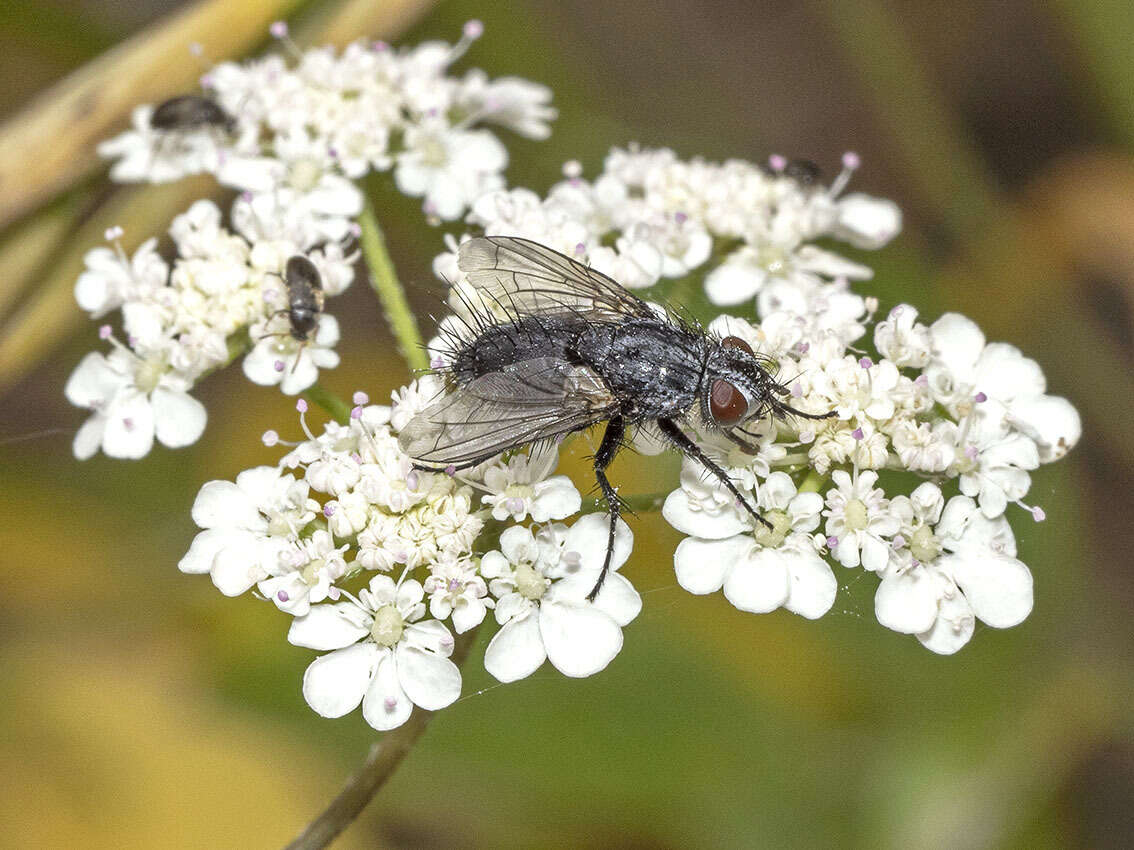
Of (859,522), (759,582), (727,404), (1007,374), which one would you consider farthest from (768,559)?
(1007,374)

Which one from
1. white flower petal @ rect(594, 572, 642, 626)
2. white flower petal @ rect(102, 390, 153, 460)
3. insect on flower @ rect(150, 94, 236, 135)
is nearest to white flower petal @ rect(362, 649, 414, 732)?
white flower petal @ rect(594, 572, 642, 626)

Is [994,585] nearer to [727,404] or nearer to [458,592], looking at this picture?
[727,404]

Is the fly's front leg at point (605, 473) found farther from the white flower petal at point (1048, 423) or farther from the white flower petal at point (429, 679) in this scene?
the white flower petal at point (1048, 423)

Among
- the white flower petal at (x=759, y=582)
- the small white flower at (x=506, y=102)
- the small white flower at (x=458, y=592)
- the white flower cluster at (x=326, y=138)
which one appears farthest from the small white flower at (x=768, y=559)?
the small white flower at (x=506, y=102)

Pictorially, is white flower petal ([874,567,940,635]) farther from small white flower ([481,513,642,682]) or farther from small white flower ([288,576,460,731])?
small white flower ([288,576,460,731])

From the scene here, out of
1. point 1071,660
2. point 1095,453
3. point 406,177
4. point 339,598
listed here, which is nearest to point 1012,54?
point 1095,453

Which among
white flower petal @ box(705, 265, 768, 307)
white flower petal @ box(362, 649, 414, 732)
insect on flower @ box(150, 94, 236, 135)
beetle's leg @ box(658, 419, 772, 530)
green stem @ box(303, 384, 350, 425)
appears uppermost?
insect on flower @ box(150, 94, 236, 135)

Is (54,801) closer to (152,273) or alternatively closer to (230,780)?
(230,780)
